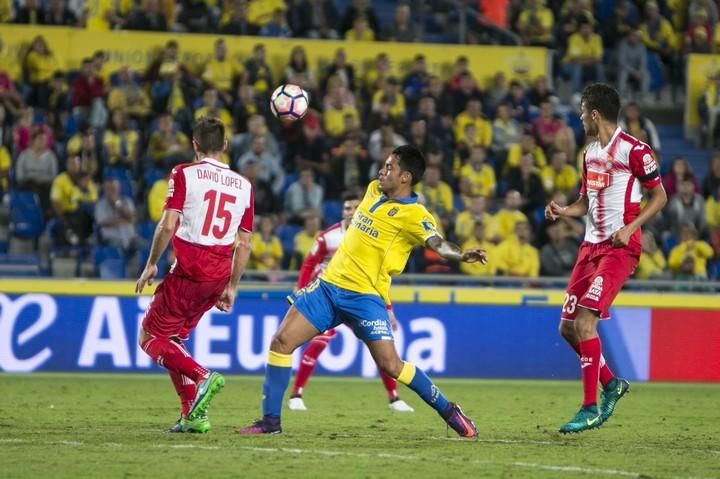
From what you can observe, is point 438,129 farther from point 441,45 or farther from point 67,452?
point 67,452

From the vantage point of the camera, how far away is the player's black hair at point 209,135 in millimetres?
10336

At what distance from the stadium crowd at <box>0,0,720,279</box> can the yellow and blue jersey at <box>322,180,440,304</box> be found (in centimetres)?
859

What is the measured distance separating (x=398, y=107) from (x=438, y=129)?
0.76 m

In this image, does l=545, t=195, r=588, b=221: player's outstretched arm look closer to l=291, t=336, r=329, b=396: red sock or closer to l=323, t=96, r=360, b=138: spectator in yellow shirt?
l=291, t=336, r=329, b=396: red sock

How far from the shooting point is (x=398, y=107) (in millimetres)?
21609

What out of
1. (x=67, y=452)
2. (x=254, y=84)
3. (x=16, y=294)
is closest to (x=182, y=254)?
(x=67, y=452)

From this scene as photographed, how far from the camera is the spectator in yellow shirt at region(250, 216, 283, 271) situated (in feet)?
61.7

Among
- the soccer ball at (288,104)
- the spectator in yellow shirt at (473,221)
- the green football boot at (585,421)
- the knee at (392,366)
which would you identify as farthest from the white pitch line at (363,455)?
the spectator in yellow shirt at (473,221)

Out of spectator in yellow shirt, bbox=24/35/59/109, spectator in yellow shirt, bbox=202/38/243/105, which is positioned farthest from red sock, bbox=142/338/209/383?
spectator in yellow shirt, bbox=202/38/243/105

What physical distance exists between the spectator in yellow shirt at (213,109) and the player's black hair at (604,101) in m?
10.3

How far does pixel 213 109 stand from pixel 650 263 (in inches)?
273

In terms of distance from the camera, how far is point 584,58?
24453mm

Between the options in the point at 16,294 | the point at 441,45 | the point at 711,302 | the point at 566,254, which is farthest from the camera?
the point at 441,45

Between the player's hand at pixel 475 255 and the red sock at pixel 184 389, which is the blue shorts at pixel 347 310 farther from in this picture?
the red sock at pixel 184 389
